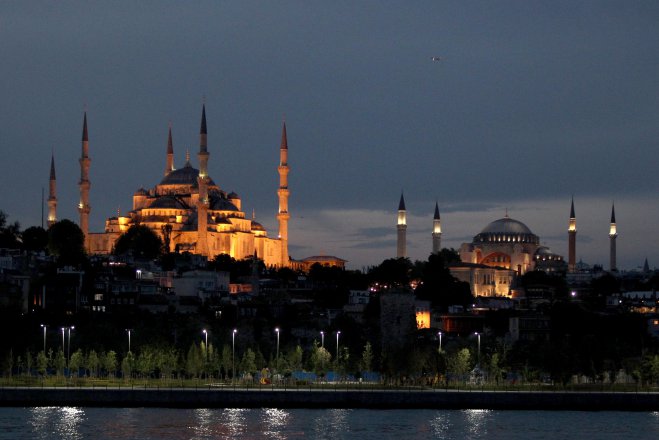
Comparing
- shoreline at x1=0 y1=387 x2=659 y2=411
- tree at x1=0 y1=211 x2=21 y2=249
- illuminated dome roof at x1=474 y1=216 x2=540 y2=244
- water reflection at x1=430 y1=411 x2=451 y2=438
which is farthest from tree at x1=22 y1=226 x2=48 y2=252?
water reflection at x1=430 y1=411 x2=451 y2=438

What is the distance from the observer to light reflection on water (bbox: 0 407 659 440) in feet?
Result: 148

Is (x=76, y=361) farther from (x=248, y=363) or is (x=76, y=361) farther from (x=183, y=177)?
(x=183, y=177)

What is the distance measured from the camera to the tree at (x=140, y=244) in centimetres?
11119

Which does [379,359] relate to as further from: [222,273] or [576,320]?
[222,273]

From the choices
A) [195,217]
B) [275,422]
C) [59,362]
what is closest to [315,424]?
[275,422]

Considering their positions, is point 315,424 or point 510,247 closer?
point 315,424

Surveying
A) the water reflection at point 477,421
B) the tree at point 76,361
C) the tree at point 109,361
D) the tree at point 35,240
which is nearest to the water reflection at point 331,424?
the water reflection at point 477,421

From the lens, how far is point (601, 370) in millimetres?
58094

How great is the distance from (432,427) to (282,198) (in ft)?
226

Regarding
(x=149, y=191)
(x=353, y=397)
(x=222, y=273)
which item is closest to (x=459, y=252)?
(x=149, y=191)

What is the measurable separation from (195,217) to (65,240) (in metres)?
19.8

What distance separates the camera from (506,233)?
13925 cm

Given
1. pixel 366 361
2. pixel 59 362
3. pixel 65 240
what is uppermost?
pixel 65 240

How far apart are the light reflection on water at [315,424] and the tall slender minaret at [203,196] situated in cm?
6225
